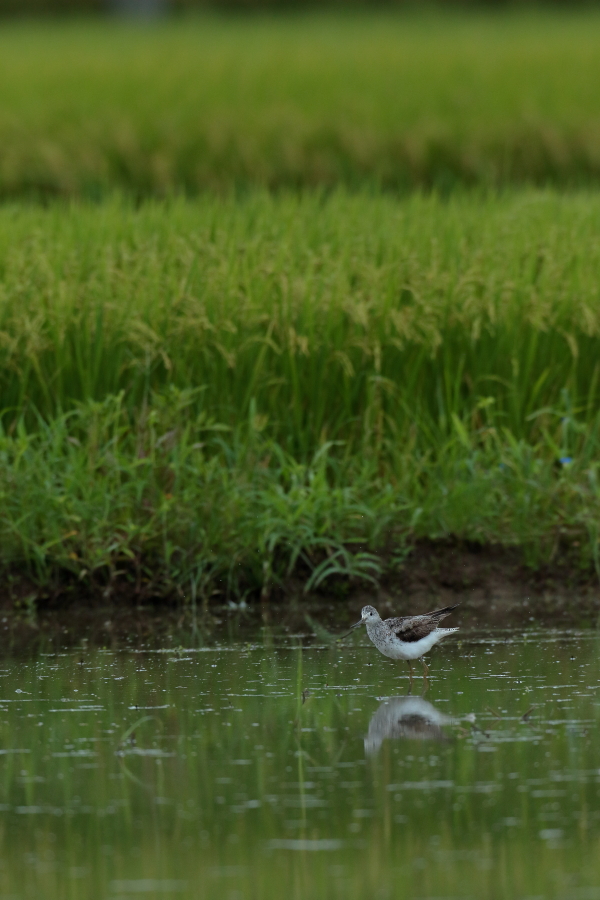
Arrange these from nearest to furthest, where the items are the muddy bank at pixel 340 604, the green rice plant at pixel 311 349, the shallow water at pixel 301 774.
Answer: the shallow water at pixel 301 774 → the muddy bank at pixel 340 604 → the green rice plant at pixel 311 349

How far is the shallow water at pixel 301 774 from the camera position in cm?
264

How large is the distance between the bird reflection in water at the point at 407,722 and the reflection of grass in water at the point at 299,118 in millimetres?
6288

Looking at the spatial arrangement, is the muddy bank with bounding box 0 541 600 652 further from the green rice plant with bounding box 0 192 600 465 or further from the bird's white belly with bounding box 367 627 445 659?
the bird's white belly with bounding box 367 627 445 659

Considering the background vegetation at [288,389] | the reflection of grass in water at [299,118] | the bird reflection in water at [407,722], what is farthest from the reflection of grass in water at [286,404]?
the reflection of grass in water at [299,118]

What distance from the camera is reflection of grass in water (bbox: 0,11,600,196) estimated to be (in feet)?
39.1

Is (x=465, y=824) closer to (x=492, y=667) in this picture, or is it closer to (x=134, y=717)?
(x=134, y=717)

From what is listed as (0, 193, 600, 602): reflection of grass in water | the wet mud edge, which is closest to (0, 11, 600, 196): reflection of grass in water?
(0, 193, 600, 602): reflection of grass in water

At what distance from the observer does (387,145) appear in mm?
12391

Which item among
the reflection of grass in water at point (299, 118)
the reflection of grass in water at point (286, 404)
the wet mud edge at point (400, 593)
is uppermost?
the reflection of grass in water at point (286, 404)

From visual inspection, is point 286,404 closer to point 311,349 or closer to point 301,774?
point 311,349

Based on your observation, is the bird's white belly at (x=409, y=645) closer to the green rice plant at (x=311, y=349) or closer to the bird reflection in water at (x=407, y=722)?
the bird reflection in water at (x=407, y=722)

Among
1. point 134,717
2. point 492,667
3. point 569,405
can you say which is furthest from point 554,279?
point 134,717

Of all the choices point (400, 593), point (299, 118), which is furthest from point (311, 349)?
point (299, 118)

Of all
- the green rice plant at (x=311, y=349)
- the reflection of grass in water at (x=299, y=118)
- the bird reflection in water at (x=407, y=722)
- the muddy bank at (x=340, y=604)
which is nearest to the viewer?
the bird reflection in water at (x=407, y=722)
